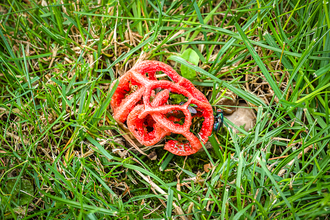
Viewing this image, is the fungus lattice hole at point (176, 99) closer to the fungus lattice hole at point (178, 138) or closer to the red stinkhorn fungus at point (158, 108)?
the red stinkhorn fungus at point (158, 108)

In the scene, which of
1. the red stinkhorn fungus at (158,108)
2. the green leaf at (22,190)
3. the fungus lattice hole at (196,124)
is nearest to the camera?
the red stinkhorn fungus at (158,108)

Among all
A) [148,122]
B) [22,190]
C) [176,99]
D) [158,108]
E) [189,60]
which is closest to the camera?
[158,108]

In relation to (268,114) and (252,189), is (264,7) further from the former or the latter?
(252,189)

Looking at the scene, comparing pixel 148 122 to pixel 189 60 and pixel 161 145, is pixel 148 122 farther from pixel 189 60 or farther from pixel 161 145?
pixel 189 60

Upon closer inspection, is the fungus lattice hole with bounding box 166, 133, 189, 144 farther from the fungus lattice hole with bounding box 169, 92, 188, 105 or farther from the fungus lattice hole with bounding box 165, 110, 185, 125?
the fungus lattice hole with bounding box 169, 92, 188, 105

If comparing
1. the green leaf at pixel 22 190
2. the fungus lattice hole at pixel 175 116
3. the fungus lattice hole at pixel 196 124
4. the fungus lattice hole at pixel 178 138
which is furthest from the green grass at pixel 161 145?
the fungus lattice hole at pixel 175 116

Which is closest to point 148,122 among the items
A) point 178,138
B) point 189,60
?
point 178,138

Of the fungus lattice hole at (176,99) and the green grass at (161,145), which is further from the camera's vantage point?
the fungus lattice hole at (176,99)
